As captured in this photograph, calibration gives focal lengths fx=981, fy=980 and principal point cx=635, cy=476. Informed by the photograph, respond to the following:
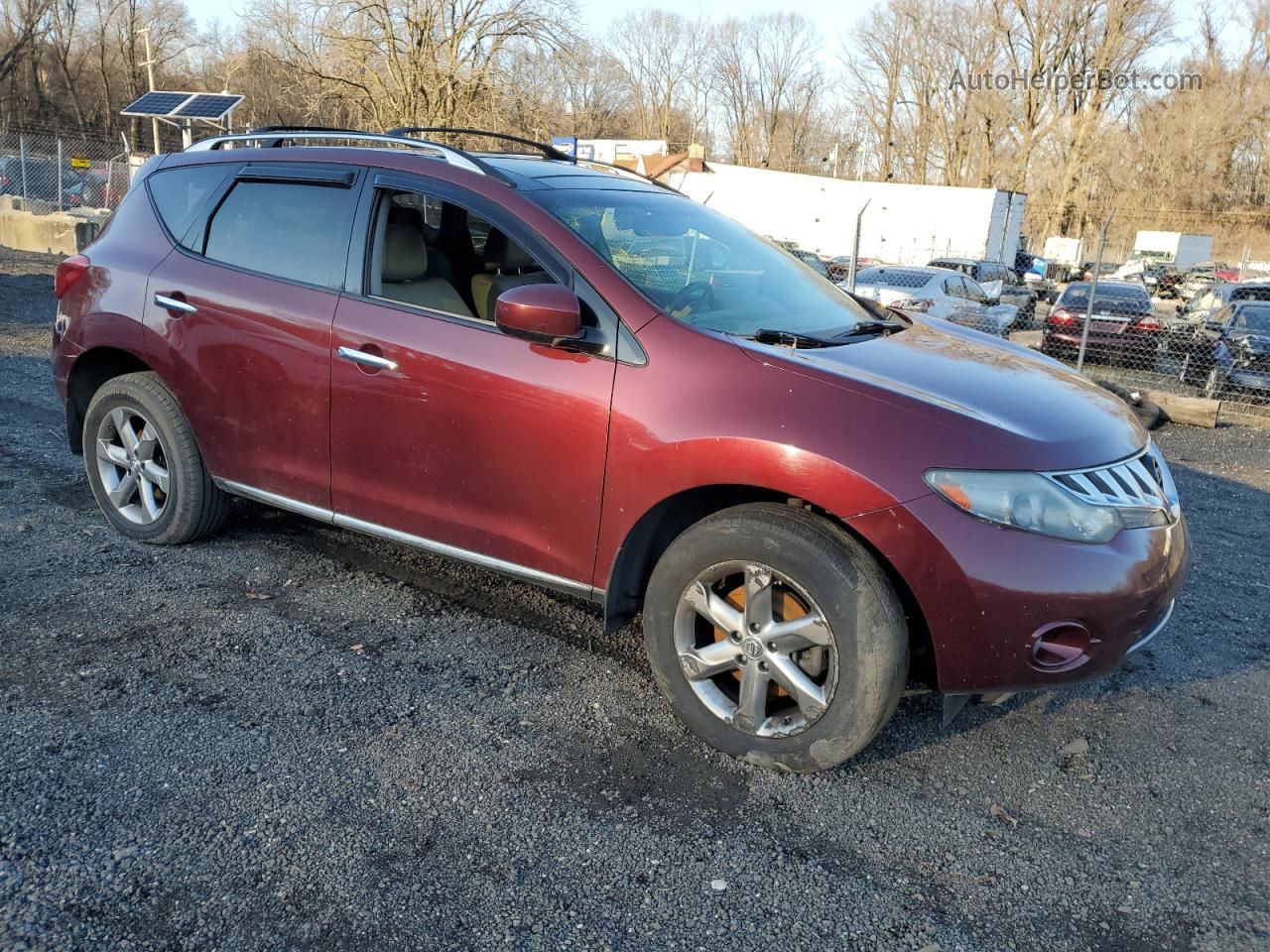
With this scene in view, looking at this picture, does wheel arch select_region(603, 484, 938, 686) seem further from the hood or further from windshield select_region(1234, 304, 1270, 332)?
windshield select_region(1234, 304, 1270, 332)

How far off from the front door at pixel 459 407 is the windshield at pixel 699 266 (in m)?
0.27

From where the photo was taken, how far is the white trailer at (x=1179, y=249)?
43875 millimetres

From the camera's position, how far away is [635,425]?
10.1ft

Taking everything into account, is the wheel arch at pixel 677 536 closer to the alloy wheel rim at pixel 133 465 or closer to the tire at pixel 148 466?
the tire at pixel 148 466

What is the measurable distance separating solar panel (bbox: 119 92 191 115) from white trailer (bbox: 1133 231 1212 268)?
39.7 m

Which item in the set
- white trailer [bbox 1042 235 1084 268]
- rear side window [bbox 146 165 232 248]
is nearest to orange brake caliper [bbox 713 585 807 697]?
rear side window [bbox 146 165 232 248]

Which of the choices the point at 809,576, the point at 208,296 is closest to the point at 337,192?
the point at 208,296

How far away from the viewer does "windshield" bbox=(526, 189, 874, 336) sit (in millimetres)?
3402

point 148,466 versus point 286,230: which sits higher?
point 286,230

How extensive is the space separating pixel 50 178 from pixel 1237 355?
1094 inches

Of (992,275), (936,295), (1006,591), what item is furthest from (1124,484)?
(992,275)

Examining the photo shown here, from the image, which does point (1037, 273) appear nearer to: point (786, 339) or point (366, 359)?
point (786, 339)

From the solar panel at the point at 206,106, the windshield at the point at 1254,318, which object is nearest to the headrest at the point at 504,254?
the windshield at the point at 1254,318

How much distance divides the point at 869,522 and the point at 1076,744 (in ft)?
4.22
